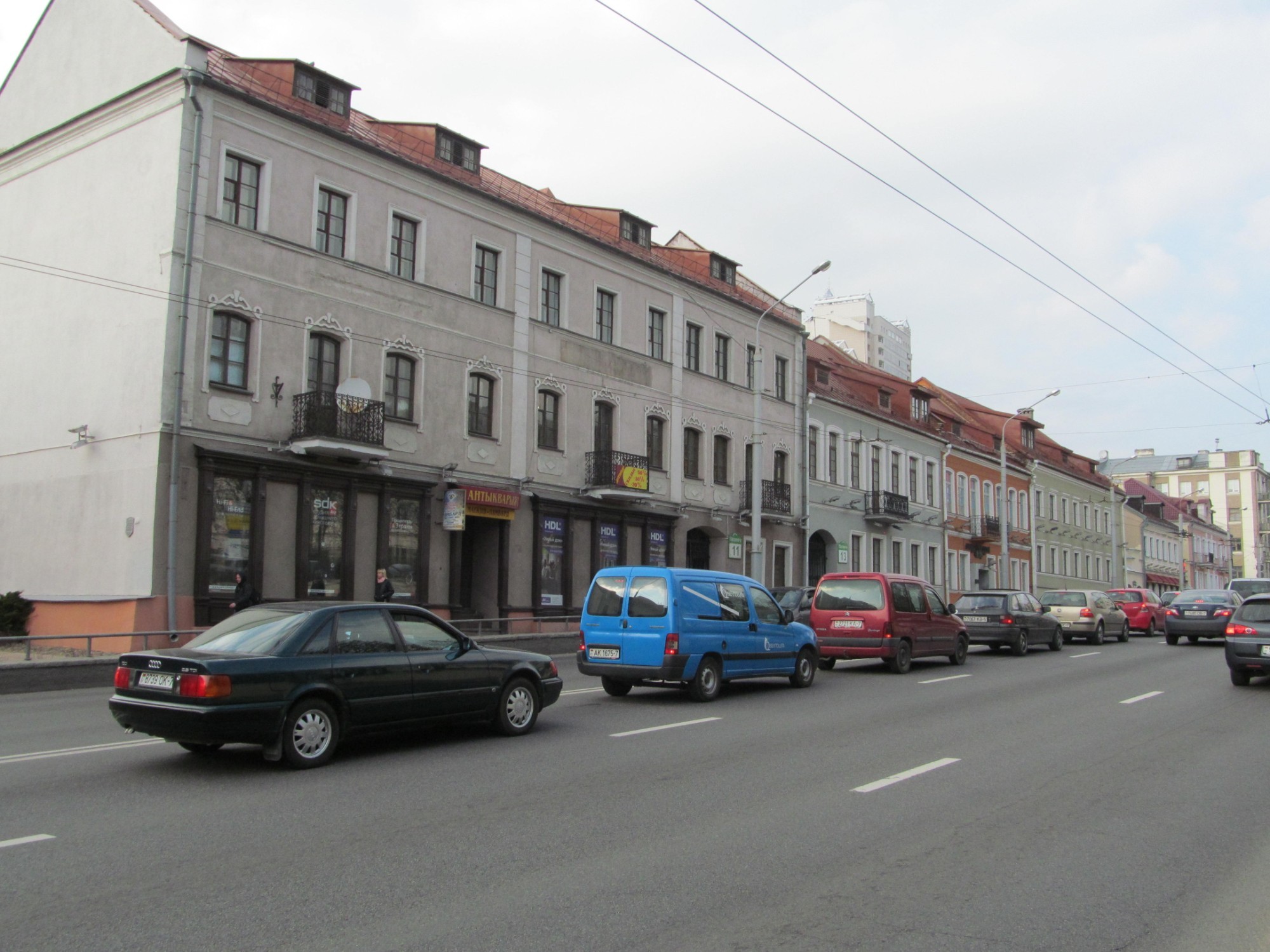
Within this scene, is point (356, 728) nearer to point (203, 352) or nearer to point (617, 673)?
point (617, 673)

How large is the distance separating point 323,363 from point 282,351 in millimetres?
1225

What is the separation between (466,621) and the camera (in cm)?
2591

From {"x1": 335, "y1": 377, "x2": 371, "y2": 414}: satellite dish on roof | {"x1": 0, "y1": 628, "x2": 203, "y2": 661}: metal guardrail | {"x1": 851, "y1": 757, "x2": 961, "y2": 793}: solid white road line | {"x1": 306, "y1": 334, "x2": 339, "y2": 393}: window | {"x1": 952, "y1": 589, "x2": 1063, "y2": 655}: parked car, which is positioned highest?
{"x1": 306, "y1": 334, "x2": 339, "y2": 393}: window

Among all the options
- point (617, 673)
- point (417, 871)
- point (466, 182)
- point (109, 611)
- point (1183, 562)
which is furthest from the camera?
point (1183, 562)

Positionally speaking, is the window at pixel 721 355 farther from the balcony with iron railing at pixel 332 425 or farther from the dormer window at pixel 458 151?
the balcony with iron railing at pixel 332 425

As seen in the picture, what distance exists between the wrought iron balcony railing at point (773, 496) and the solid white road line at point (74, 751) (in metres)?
28.3

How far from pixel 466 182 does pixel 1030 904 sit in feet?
82.6

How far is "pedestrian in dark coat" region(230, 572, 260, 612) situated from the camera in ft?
69.5

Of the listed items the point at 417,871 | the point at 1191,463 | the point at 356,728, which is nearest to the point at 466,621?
the point at 356,728

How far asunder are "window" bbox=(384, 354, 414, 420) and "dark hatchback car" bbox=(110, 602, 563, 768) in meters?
15.6

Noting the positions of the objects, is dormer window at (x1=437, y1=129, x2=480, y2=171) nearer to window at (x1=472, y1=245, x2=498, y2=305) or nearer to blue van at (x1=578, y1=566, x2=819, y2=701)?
window at (x1=472, y1=245, x2=498, y2=305)

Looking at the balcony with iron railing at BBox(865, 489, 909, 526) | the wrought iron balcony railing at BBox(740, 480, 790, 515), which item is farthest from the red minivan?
the balcony with iron railing at BBox(865, 489, 909, 526)

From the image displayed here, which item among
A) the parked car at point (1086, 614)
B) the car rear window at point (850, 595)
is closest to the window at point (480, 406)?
the car rear window at point (850, 595)

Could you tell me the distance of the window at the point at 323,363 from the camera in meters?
24.1
